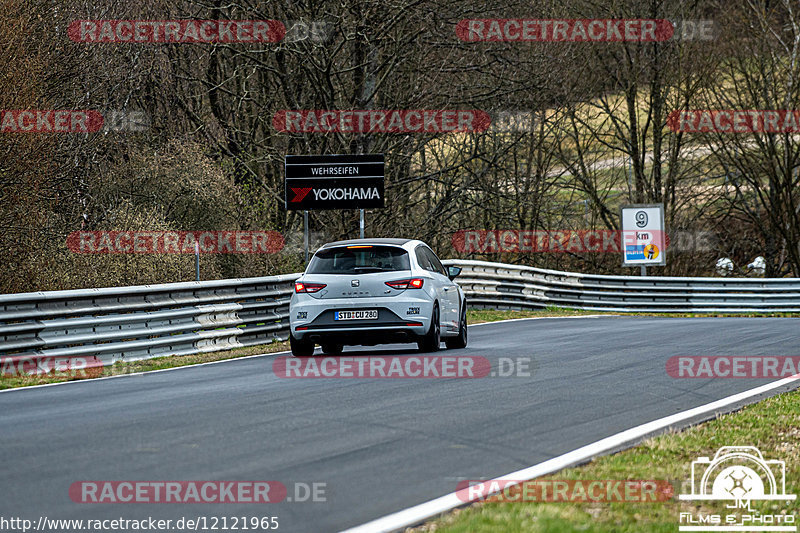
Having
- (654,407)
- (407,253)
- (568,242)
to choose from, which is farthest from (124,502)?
(568,242)

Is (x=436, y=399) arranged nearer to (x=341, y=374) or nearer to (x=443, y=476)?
(x=341, y=374)

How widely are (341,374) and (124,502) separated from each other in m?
7.26

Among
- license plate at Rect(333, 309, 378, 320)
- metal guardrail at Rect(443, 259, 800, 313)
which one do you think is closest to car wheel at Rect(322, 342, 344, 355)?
license plate at Rect(333, 309, 378, 320)

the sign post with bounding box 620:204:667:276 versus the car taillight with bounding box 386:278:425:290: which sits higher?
the sign post with bounding box 620:204:667:276

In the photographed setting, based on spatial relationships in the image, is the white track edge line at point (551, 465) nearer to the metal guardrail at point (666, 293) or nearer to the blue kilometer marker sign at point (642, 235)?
the metal guardrail at point (666, 293)

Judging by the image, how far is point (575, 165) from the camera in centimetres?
4481

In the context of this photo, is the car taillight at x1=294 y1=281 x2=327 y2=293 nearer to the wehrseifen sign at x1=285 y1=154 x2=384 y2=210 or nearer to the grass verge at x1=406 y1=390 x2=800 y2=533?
the wehrseifen sign at x1=285 y1=154 x2=384 y2=210

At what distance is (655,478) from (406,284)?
9108 millimetres

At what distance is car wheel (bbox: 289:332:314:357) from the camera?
1653cm

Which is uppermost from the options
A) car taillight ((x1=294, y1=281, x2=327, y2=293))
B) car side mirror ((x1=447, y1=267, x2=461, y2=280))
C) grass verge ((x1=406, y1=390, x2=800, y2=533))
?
car side mirror ((x1=447, y1=267, x2=461, y2=280))

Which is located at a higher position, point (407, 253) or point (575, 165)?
point (575, 165)

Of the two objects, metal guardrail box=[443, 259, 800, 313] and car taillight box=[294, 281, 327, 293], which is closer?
car taillight box=[294, 281, 327, 293]

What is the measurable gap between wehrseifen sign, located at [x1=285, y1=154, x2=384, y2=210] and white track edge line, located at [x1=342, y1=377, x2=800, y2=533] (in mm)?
10835

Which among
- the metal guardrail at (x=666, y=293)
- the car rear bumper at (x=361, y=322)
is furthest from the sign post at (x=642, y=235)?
the car rear bumper at (x=361, y=322)
